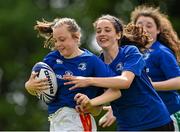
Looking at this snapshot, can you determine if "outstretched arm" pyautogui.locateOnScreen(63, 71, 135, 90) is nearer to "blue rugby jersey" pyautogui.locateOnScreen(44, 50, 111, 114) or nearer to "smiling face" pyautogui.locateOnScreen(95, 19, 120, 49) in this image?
"blue rugby jersey" pyautogui.locateOnScreen(44, 50, 111, 114)

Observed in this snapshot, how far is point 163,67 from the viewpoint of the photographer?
31.2 feet

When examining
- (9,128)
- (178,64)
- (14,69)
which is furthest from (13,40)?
(178,64)

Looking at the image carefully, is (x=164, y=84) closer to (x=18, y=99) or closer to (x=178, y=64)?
(x=178, y=64)

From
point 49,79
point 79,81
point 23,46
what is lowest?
point 79,81

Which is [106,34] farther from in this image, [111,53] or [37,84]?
[37,84]

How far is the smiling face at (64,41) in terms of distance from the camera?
831cm

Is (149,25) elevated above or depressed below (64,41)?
above

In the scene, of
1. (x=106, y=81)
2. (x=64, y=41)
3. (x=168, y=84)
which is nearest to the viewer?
(x=106, y=81)

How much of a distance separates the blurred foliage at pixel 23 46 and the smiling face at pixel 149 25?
51.4 feet

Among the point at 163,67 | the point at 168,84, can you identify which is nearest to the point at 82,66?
the point at 168,84

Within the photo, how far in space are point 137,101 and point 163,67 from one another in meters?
1.16

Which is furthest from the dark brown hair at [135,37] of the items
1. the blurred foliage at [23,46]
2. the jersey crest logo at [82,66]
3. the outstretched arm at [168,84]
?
the blurred foliage at [23,46]

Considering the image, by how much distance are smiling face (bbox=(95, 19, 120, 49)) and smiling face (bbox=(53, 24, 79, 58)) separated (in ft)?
0.69

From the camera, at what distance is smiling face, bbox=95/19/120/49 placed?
840 centimetres
